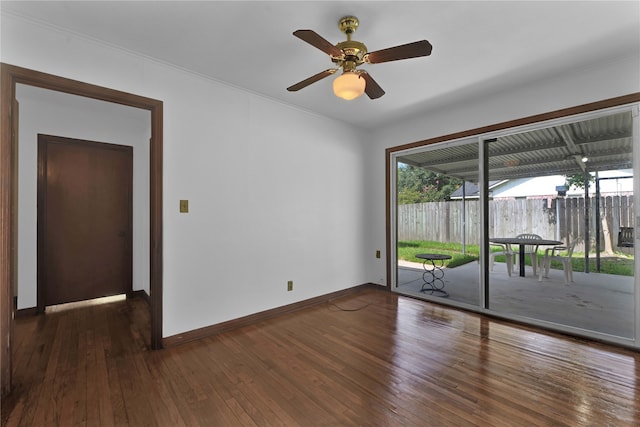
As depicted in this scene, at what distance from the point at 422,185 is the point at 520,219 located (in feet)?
4.31

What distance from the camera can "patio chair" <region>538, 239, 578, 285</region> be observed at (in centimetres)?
292

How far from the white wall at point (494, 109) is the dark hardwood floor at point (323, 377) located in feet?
6.66

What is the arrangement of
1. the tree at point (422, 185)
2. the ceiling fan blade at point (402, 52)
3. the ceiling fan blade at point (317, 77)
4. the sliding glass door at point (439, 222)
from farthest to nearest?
the tree at point (422, 185) → the sliding glass door at point (439, 222) → the ceiling fan blade at point (317, 77) → the ceiling fan blade at point (402, 52)

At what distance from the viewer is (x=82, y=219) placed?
11.9 feet

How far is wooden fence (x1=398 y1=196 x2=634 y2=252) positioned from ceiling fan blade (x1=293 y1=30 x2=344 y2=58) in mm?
2680

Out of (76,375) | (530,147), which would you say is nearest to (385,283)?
(530,147)

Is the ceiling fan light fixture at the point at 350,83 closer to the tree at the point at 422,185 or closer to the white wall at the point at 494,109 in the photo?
the white wall at the point at 494,109

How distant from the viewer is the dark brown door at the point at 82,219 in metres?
3.38

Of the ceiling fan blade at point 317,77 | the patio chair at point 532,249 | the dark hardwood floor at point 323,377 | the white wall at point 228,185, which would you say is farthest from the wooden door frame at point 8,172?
the patio chair at point 532,249

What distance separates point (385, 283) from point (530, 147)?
2.64m

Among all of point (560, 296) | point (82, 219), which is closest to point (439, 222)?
point (560, 296)

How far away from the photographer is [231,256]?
2.96 metres

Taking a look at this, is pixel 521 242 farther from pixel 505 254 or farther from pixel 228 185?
pixel 228 185

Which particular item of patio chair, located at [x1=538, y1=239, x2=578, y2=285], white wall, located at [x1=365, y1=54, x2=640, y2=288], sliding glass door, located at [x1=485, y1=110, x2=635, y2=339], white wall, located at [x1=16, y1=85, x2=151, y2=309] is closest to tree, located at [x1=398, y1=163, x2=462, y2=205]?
white wall, located at [x1=365, y1=54, x2=640, y2=288]
